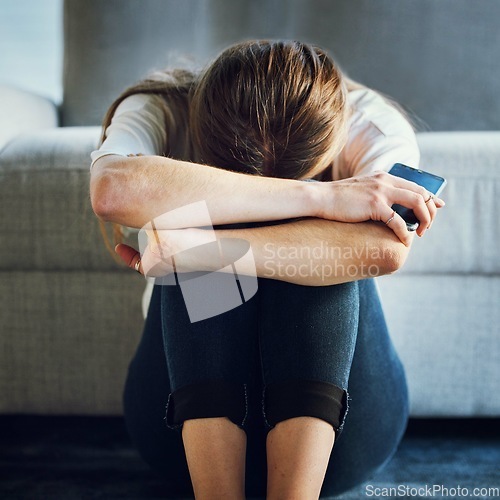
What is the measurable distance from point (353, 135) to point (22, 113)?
70 cm

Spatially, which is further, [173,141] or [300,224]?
[173,141]

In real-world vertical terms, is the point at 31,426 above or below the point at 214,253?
below

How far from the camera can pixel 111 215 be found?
0.74 meters

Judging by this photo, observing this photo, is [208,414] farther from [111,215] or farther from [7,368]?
[7,368]

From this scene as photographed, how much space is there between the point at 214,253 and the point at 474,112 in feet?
3.09

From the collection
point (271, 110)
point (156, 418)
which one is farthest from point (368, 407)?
point (271, 110)

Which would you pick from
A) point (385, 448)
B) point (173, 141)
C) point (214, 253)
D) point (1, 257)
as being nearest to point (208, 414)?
point (214, 253)

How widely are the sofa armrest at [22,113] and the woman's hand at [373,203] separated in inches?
24.0

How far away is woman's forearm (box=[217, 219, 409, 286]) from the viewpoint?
67 cm

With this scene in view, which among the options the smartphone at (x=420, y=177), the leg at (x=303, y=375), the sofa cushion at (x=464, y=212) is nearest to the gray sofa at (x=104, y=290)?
the sofa cushion at (x=464, y=212)

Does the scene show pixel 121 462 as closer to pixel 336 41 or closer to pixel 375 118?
pixel 375 118

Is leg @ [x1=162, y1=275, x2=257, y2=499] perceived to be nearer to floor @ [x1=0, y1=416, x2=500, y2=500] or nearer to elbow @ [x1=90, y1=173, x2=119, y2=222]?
elbow @ [x1=90, y1=173, x2=119, y2=222]

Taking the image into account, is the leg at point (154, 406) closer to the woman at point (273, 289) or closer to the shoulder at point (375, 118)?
the woman at point (273, 289)

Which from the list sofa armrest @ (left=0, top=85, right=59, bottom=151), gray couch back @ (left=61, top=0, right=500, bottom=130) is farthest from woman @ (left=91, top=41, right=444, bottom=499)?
A: gray couch back @ (left=61, top=0, right=500, bottom=130)
